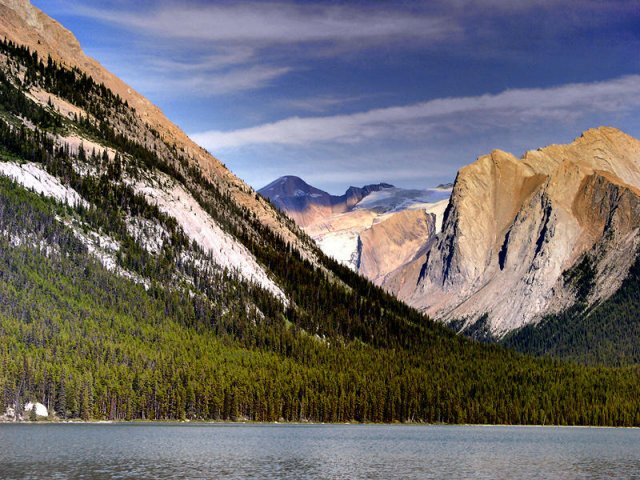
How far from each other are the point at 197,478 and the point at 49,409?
9603 cm

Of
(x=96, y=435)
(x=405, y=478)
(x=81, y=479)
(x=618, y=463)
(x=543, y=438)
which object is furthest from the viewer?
(x=543, y=438)

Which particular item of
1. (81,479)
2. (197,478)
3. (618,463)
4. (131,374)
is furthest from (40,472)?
(131,374)

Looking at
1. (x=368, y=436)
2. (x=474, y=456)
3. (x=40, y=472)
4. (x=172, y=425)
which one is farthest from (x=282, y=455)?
(x=172, y=425)

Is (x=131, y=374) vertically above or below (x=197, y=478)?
above

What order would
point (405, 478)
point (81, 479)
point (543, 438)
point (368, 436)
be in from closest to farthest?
point (81, 479) → point (405, 478) → point (368, 436) → point (543, 438)

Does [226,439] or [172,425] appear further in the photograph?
[172,425]

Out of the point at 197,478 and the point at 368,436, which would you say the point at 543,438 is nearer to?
the point at 368,436

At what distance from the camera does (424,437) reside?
177 meters

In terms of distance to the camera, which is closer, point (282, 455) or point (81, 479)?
point (81, 479)

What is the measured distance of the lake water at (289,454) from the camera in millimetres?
103375

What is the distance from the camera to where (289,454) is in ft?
417

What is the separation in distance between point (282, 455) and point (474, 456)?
26.5 m

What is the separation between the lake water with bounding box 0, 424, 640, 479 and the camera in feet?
339

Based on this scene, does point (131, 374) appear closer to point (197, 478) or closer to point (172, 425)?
point (172, 425)
